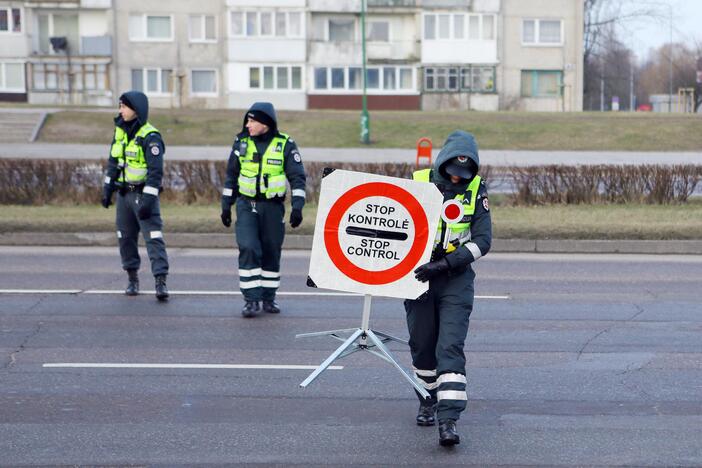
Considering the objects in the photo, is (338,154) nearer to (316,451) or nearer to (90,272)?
(90,272)

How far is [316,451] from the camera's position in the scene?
247 inches

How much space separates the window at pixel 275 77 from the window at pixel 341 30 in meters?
3.04

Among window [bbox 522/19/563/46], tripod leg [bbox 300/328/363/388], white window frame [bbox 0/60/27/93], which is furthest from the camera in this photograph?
window [bbox 522/19/563/46]

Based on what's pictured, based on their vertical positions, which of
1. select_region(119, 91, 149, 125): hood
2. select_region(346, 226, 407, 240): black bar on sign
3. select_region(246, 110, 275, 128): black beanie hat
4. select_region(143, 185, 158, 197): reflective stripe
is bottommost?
select_region(346, 226, 407, 240): black bar on sign

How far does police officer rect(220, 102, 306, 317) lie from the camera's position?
10391 mm

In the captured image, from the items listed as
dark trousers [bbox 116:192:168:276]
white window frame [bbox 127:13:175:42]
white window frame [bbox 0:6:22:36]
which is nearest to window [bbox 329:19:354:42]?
white window frame [bbox 127:13:175:42]

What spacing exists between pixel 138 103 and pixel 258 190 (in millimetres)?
1681

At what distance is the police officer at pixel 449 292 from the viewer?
636cm

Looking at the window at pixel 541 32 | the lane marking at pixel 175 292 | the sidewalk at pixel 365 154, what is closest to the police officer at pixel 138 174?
the lane marking at pixel 175 292

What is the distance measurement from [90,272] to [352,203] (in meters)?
7.37

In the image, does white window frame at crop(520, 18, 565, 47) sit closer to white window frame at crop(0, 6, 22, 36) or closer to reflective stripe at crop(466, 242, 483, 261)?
white window frame at crop(0, 6, 22, 36)

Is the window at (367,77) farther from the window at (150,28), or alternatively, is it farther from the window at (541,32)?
the window at (150,28)

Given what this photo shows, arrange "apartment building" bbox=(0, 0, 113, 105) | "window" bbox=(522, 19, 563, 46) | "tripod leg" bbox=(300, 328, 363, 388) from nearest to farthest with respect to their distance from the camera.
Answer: "tripod leg" bbox=(300, 328, 363, 388), "apartment building" bbox=(0, 0, 113, 105), "window" bbox=(522, 19, 563, 46)

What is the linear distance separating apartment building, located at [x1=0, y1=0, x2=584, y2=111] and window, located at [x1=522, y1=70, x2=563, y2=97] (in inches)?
3.3
